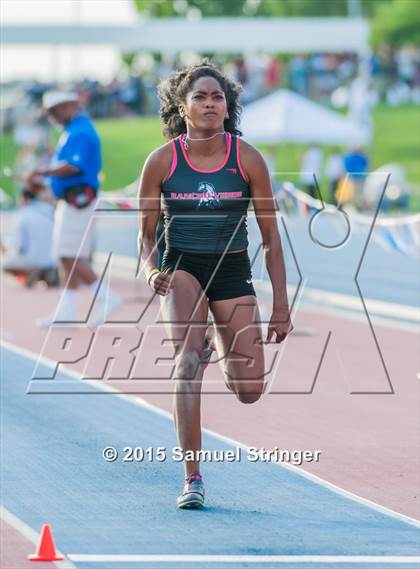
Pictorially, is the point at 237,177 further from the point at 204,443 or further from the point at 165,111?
the point at 204,443

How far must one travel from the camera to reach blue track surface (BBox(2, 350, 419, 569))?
24.0ft

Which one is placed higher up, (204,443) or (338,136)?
(338,136)

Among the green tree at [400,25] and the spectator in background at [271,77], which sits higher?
the green tree at [400,25]

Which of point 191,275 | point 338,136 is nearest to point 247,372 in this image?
point 191,275

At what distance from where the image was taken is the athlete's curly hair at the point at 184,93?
830 centimetres

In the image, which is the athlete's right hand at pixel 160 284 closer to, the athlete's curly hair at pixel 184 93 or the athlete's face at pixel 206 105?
the athlete's face at pixel 206 105

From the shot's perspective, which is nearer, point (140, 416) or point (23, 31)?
point (140, 416)

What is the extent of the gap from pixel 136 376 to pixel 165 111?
4.19 m

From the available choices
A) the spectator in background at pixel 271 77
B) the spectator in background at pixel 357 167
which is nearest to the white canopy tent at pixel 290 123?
the spectator in background at pixel 357 167

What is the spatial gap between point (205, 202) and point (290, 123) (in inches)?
1089

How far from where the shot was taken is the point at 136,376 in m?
12.8

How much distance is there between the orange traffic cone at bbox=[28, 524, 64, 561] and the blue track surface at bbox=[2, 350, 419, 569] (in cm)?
22

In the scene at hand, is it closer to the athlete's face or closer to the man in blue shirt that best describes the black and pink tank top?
the athlete's face

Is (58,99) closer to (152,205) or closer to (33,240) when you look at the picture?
(33,240)
